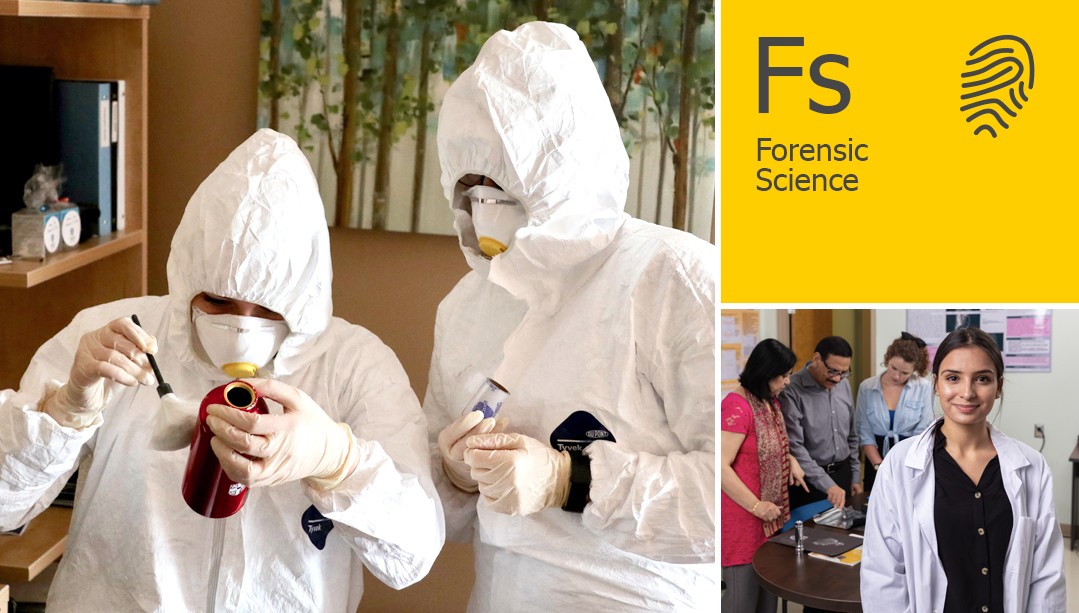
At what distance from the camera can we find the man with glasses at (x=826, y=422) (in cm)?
93

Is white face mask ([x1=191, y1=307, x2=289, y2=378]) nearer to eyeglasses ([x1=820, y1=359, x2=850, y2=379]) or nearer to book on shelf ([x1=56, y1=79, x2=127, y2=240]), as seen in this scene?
book on shelf ([x1=56, y1=79, x2=127, y2=240])

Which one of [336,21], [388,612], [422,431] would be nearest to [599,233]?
[422,431]

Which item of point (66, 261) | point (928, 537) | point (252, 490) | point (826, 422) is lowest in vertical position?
point (252, 490)

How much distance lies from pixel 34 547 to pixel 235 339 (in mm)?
679

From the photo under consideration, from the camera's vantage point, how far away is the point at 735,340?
978mm

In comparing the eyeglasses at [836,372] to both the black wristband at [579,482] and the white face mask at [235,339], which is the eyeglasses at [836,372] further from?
the white face mask at [235,339]

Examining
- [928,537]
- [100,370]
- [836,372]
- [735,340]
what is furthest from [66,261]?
[928,537]

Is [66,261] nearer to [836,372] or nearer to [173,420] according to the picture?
[173,420]

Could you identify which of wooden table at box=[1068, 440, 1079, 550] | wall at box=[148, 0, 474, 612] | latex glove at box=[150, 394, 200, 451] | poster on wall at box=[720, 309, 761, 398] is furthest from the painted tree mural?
wooden table at box=[1068, 440, 1079, 550]

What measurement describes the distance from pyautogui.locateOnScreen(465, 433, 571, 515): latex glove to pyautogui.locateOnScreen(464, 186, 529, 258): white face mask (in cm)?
28

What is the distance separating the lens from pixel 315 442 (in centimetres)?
124

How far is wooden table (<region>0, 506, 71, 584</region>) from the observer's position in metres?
1.65

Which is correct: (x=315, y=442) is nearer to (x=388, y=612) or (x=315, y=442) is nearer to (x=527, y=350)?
(x=527, y=350)

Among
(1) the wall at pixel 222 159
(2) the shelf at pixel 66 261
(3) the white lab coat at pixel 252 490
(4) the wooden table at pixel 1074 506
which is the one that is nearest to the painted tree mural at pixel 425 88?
(1) the wall at pixel 222 159
